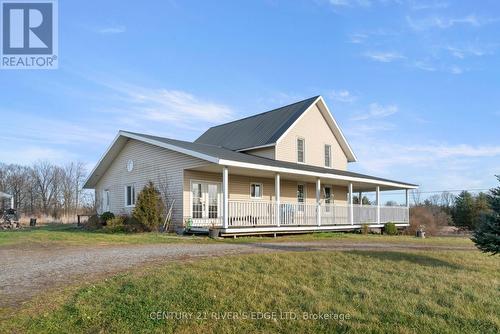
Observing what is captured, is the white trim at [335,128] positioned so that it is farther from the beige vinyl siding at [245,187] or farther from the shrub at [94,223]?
the shrub at [94,223]

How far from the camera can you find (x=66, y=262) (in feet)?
31.0

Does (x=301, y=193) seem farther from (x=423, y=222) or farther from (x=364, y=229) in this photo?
(x=423, y=222)

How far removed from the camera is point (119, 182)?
23422mm

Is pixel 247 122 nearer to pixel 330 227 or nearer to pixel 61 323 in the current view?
pixel 330 227

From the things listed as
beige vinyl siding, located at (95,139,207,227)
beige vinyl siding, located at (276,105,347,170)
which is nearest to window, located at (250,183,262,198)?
beige vinyl siding, located at (276,105,347,170)

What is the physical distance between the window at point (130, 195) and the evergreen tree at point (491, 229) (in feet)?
54.9

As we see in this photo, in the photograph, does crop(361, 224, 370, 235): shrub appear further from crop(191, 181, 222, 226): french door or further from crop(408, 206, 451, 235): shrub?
crop(191, 181, 222, 226): french door

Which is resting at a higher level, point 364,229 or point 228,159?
point 228,159

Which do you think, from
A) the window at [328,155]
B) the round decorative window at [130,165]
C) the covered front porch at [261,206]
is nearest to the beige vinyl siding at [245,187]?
the covered front porch at [261,206]

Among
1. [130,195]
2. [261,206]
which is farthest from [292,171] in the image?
[130,195]

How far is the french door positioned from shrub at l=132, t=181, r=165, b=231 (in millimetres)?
1621

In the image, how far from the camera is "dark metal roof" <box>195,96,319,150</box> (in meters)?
24.1

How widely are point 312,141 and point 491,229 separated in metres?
16.3

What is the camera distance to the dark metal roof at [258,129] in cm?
2406
